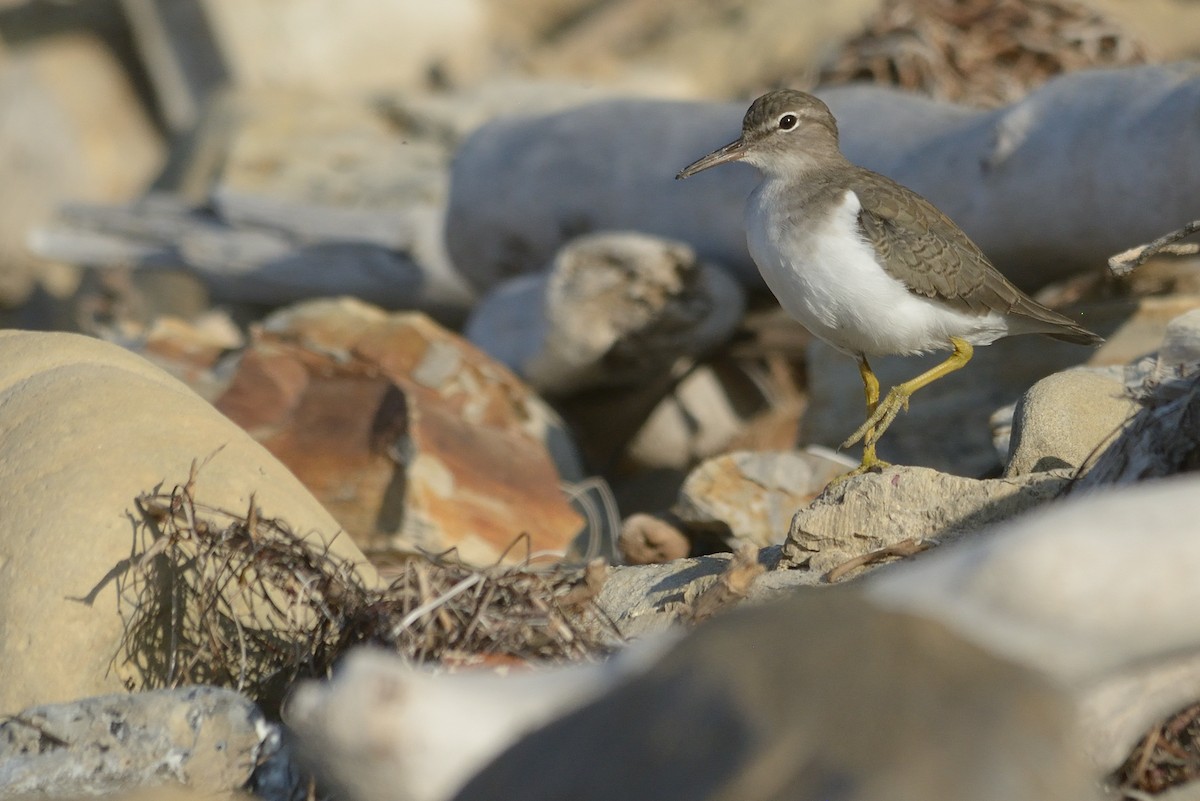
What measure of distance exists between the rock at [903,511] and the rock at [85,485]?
1289 millimetres

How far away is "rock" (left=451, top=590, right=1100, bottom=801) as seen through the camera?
197 centimetres

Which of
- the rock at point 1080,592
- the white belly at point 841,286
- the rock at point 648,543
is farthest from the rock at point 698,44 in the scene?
the rock at point 1080,592

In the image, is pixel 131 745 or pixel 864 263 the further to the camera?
pixel 864 263

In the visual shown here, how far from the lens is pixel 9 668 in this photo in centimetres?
341

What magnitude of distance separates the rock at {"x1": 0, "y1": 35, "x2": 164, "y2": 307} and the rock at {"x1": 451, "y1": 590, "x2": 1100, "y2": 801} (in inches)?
460

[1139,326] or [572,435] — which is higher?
[1139,326]

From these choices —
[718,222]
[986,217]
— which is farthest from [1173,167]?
[718,222]

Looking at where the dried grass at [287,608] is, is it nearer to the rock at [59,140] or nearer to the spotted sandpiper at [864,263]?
the spotted sandpiper at [864,263]

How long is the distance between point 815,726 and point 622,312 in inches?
206

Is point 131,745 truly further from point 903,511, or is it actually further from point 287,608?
point 903,511

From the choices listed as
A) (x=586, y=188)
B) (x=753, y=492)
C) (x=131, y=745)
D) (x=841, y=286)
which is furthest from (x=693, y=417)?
(x=131, y=745)

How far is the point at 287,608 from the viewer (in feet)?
11.8

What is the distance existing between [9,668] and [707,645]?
6.81ft

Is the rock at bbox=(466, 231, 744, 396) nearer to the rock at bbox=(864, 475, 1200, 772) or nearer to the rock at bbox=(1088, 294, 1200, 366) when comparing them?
the rock at bbox=(1088, 294, 1200, 366)
